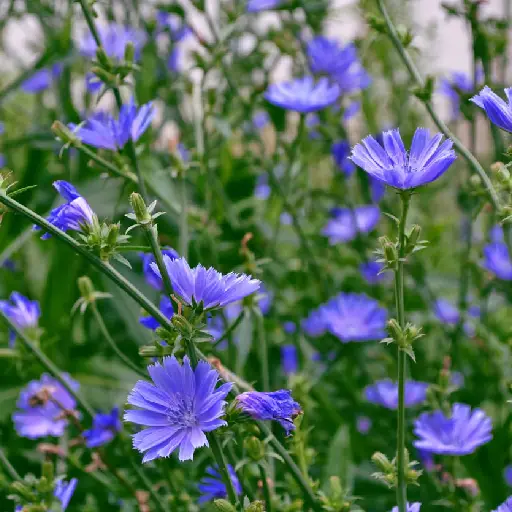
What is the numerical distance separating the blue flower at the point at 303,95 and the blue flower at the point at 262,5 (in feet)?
0.72

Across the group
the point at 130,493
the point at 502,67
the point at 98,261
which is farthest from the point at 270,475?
the point at 502,67

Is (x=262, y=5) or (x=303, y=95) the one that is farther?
(x=262, y=5)

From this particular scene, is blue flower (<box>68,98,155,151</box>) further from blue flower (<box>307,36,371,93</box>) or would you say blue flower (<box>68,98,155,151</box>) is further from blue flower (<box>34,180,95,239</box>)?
blue flower (<box>307,36,371,93</box>)

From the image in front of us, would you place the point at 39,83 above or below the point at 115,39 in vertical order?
below

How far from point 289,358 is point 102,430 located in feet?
2.94

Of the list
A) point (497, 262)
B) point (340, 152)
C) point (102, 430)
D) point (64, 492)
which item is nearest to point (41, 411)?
point (102, 430)

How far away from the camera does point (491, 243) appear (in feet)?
8.16

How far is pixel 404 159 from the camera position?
0.95m

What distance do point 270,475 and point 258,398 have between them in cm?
43

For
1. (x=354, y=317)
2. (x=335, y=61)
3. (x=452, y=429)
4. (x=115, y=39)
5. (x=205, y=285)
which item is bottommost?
(x=354, y=317)

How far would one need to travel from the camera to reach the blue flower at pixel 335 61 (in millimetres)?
2283

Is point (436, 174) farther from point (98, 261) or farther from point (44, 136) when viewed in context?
point (44, 136)

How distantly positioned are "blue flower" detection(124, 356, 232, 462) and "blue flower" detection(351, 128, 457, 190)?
0.31m

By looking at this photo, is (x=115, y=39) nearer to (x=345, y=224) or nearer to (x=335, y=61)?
(x=335, y=61)
